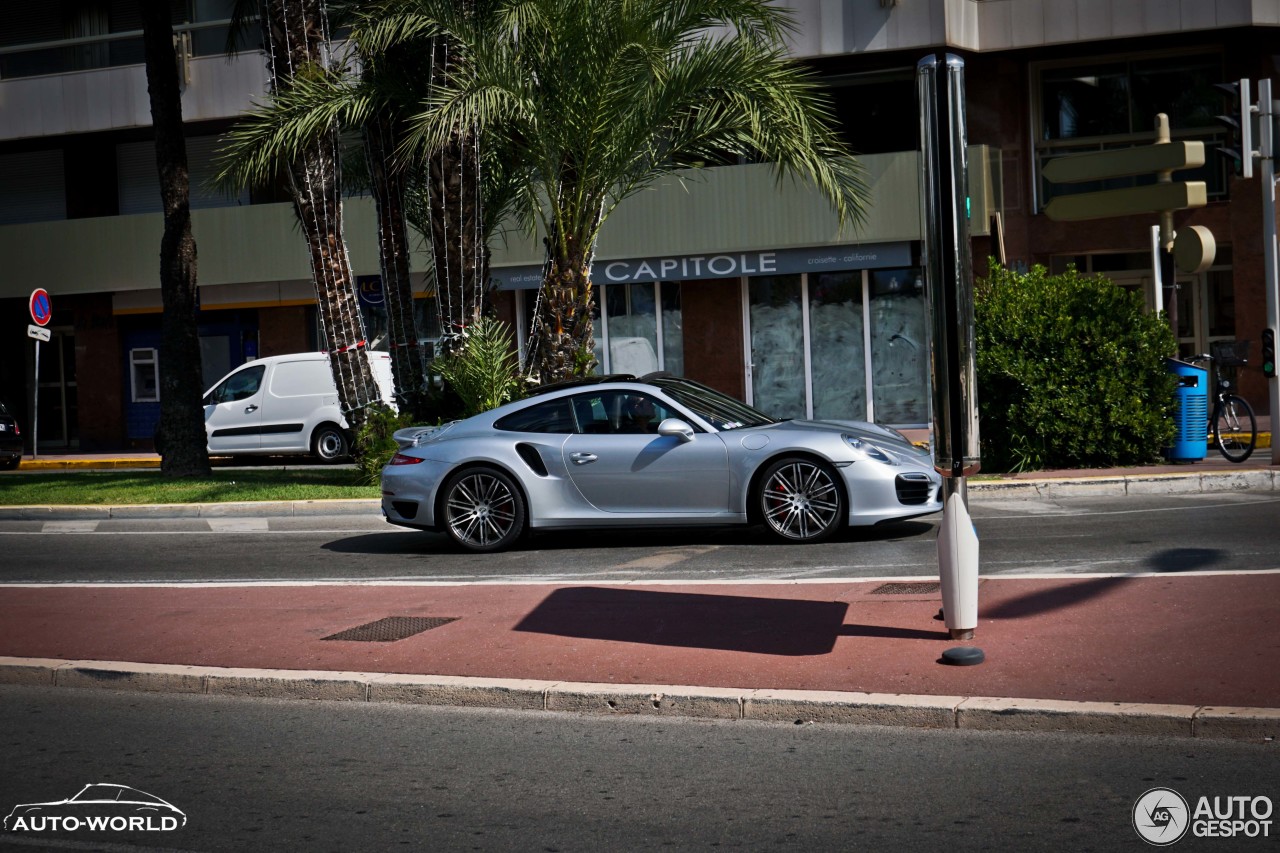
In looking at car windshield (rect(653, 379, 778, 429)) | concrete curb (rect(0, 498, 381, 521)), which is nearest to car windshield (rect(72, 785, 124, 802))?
car windshield (rect(653, 379, 778, 429))

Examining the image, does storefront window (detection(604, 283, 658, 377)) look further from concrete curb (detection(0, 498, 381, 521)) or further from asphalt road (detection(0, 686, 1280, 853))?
asphalt road (detection(0, 686, 1280, 853))

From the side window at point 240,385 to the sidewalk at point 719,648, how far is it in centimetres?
1495

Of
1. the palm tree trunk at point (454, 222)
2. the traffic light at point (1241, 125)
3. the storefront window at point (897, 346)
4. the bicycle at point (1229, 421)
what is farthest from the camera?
the storefront window at point (897, 346)

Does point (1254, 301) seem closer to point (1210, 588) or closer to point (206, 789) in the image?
point (1210, 588)

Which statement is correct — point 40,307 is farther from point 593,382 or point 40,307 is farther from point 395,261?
point 593,382

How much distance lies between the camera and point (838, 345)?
82.8 ft

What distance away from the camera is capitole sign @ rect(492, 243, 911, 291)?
24562 millimetres

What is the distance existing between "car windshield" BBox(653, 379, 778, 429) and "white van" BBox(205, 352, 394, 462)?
12.7 meters

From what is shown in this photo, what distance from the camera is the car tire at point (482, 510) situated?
11453 mm

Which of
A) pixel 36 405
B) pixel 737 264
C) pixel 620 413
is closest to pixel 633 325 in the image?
pixel 737 264

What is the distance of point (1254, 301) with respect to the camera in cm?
2370

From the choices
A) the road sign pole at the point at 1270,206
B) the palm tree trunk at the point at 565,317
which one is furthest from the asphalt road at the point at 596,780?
the road sign pole at the point at 1270,206

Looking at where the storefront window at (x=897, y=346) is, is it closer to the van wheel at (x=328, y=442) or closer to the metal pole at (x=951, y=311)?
the van wheel at (x=328, y=442)

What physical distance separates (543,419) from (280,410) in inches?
538
